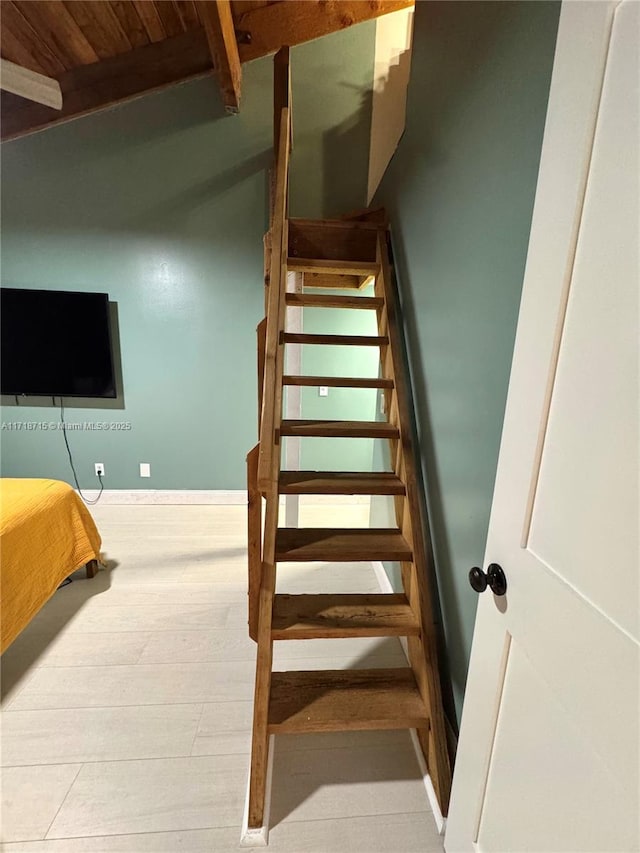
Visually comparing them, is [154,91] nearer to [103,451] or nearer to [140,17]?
[140,17]

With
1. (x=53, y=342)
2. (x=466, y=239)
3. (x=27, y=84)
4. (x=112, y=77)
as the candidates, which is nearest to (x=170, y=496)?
(x=53, y=342)

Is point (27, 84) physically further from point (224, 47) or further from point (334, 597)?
point (334, 597)

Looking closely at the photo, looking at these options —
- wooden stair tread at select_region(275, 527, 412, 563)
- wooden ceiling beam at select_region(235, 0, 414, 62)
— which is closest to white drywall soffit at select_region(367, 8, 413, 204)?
wooden ceiling beam at select_region(235, 0, 414, 62)

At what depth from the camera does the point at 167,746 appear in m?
1.35

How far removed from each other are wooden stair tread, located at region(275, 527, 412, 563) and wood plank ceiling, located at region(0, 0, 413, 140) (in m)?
3.09

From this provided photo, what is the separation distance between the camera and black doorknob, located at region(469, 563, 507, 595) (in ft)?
2.57

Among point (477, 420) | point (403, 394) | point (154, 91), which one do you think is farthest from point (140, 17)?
point (477, 420)

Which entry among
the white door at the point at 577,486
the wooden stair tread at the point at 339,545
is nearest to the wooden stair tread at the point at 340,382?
the wooden stair tread at the point at 339,545

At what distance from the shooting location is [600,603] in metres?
0.56

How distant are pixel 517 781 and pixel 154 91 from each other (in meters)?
4.25

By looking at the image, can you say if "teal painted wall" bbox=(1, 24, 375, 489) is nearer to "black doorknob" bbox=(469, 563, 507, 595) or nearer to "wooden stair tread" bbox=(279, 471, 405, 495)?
"wooden stair tread" bbox=(279, 471, 405, 495)

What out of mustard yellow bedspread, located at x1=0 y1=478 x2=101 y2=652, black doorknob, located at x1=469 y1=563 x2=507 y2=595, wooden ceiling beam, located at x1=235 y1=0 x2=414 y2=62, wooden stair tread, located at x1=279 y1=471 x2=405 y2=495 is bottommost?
mustard yellow bedspread, located at x1=0 y1=478 x2=101 y2=652

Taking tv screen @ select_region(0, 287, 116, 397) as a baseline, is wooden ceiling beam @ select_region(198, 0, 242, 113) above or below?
above

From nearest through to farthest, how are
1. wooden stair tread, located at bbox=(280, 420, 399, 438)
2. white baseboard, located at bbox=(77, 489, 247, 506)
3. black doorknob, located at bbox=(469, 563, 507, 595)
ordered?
black doorknob, located at bbox=(469, 563, 507, 595) < wooden stair tread, located at bbox=(280, 420, 399, 438) < white baseboard, located at bbox=(77, 489, 247, 506)
